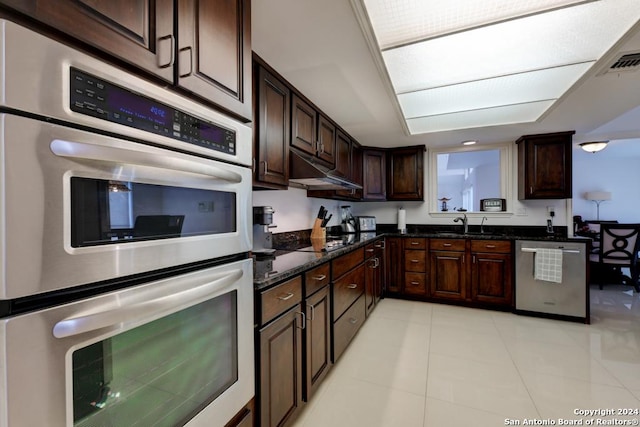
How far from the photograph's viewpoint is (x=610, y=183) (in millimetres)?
6770

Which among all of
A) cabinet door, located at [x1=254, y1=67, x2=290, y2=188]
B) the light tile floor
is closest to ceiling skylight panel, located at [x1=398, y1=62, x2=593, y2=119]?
cabinet door, located at [x1=254, y1=67, x2=290, y2=188]

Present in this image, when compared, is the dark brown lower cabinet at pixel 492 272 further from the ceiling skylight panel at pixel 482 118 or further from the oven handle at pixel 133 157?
the oven handle at pixel 133 157

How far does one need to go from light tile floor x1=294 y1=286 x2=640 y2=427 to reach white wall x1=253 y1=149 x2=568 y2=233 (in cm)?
129

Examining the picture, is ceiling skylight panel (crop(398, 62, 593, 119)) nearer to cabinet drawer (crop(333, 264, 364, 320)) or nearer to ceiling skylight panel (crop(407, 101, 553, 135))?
ceiling skylight panel (crop(407, 101, 553, 135))

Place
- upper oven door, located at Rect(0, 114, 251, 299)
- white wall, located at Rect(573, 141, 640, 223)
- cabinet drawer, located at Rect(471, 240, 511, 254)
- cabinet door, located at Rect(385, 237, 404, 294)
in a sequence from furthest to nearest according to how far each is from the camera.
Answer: white wall, located at Rect(573, 141, 640, 223) < cabinet door, located at Rect(385, 237, 404, 294) < cabinet drawer, located at Rect(471, 240, 511, 254) < upper oven door, located at Rect(0, 114, 251, 299)

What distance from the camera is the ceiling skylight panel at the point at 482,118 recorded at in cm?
261

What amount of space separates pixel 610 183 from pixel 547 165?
5.43 m

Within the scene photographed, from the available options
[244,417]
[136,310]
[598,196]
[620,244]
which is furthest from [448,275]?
[598,196]

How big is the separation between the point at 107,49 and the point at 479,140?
13.7ft

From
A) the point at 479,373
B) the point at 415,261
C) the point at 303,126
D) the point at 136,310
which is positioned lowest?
the point at 479,373

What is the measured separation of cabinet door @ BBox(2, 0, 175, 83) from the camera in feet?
1.87

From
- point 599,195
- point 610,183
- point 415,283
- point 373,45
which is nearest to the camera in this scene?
point 373,45

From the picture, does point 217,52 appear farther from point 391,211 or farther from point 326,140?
point 391,211

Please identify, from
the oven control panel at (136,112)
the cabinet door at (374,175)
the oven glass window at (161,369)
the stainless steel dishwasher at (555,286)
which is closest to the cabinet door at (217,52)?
the oven control panel at (136,112)
